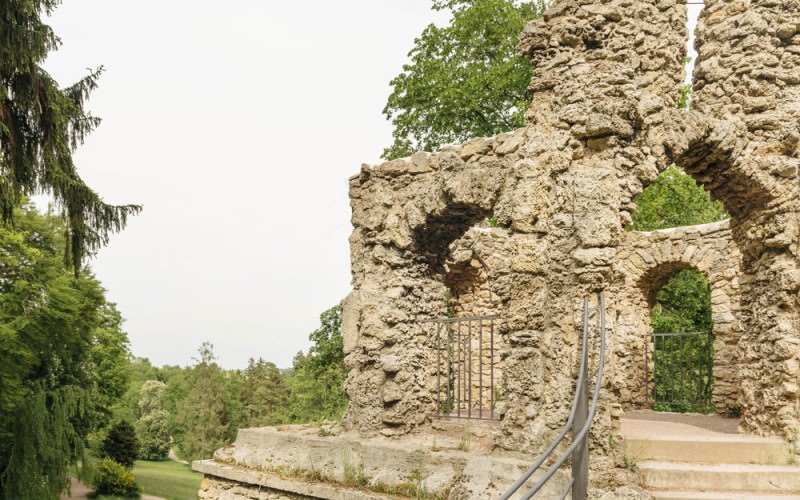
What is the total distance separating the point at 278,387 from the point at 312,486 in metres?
35.3

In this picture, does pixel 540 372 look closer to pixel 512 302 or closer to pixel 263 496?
pixel 512 302

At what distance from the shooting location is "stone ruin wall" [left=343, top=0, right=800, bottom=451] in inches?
233

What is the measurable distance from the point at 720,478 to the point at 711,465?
0.81ft

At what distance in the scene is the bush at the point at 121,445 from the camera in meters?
28.9

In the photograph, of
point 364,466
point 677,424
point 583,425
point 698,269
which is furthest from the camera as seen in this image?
point 698,269

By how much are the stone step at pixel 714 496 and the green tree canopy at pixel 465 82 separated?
38.4 feet

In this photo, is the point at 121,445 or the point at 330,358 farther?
the point at 121,445

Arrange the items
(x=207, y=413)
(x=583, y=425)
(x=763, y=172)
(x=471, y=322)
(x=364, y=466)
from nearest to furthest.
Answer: (x=583, y=425)
(x=763, y=172)
(x=364, y=466)
(x=471, y=322)
(x=207, y=413)

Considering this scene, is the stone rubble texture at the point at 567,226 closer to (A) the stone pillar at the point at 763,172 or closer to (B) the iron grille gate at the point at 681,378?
(A) the stone pillar at the point at 763,172

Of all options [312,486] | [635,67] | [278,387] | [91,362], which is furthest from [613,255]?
[278,387]

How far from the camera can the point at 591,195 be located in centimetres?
587

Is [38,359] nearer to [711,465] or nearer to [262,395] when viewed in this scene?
[711,465]

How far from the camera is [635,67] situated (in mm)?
6074

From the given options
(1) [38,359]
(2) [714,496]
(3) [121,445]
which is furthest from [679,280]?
(3) [121,445]
